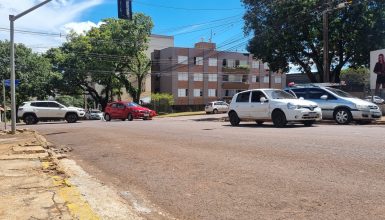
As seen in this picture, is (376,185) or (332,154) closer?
(376,185)

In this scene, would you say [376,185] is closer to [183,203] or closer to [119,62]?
[183,203]

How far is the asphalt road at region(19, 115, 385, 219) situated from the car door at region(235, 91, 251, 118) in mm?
6672

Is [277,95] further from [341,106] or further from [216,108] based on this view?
[216,108]

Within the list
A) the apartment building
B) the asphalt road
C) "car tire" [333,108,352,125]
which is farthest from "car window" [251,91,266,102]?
the apartment building

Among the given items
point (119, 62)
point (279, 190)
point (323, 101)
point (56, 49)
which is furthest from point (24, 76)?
point (279, 190)

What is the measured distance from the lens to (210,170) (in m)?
8.00

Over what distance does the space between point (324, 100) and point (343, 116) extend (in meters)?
1.27

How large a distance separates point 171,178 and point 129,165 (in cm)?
193

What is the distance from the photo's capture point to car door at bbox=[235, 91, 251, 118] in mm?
19031

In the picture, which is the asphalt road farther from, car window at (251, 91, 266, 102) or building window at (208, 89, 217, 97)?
building window at (208, 89, 217, 97)

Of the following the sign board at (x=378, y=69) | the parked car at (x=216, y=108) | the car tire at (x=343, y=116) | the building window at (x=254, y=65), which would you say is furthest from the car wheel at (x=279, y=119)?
the building window at (x=254, y=65)

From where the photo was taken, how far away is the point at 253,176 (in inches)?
287

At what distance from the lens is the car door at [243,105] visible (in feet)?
62.4

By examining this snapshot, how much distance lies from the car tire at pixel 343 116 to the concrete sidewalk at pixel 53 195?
1341cm
